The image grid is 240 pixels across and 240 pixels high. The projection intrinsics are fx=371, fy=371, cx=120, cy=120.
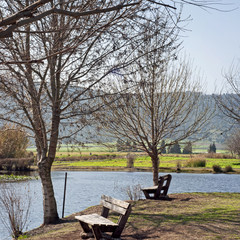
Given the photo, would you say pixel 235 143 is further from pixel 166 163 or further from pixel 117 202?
pixel 117 202

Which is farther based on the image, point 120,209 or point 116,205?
point 116,205

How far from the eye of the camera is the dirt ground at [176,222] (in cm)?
774

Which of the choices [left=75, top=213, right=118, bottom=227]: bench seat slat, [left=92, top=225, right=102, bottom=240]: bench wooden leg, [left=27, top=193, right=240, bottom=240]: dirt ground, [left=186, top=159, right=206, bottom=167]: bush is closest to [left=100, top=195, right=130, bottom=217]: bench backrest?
[left=75, top=213, right=118, bottom=227]: bench seat slat

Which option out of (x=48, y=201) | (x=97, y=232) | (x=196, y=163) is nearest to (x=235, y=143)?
(x=196, y=163)

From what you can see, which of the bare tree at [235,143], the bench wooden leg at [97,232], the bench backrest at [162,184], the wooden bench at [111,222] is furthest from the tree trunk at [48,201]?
the bare tree at [235,143]

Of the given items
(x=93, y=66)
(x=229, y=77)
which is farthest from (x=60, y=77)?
(x=229, y=77)

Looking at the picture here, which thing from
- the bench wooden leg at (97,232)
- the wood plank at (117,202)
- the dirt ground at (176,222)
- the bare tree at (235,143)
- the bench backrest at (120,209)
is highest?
the bare tree at (235,143)

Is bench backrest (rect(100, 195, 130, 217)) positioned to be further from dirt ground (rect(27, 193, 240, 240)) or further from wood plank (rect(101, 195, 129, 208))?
dirt ground (rect(27, 193, 240, 240))

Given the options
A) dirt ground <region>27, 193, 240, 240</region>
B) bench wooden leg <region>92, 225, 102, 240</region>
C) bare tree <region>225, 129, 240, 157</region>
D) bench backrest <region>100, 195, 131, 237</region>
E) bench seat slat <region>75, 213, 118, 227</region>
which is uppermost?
bare tree <region>225, 129, 240, 157</region>

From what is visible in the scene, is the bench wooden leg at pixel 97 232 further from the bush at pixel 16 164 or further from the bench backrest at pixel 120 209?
the bush at pixel 16 164

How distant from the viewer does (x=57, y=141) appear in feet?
39.1

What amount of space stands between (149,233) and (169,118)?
714 centimetres

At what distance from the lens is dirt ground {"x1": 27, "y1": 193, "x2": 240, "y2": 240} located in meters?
7.74

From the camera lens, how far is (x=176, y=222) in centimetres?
892
